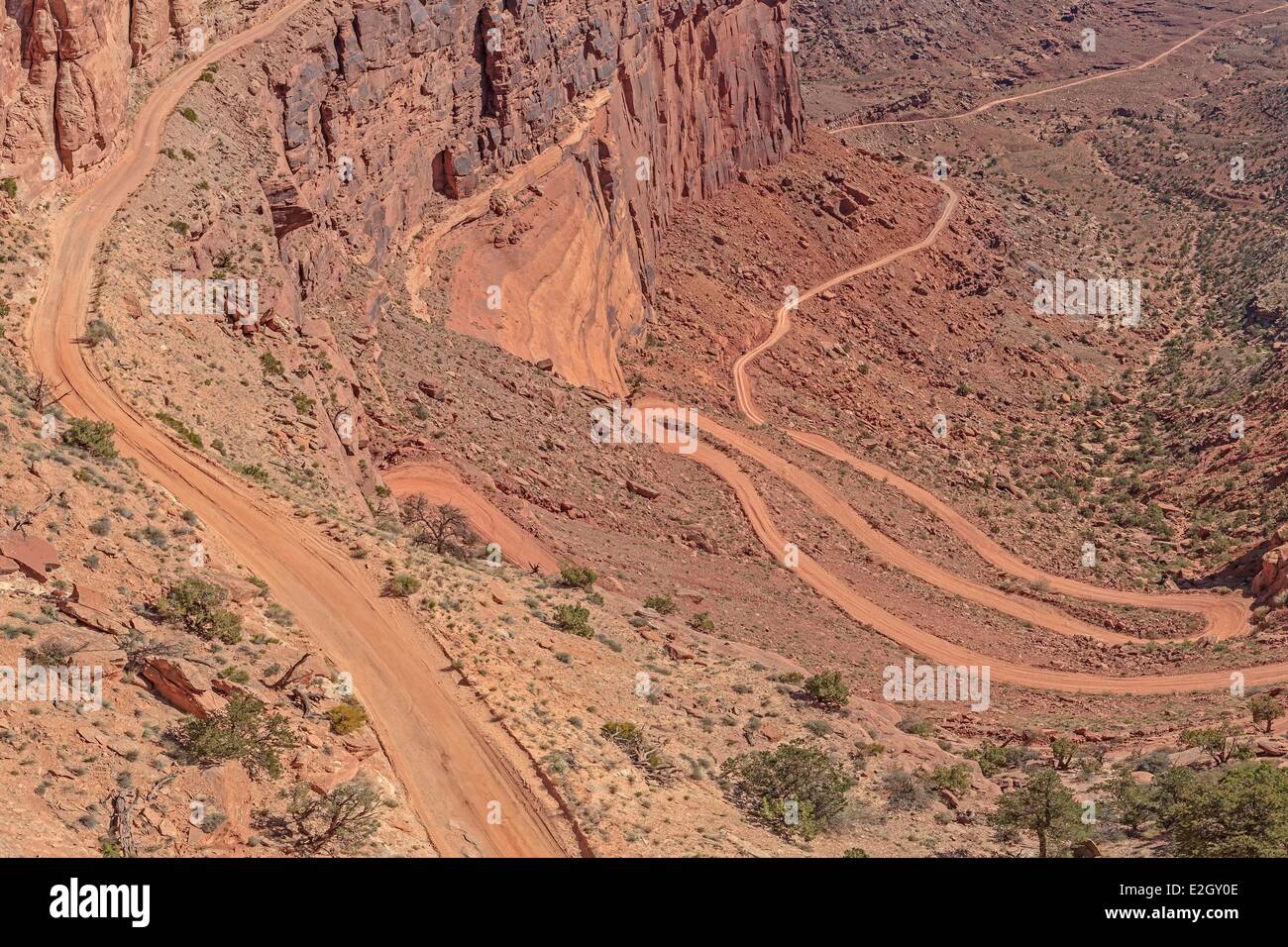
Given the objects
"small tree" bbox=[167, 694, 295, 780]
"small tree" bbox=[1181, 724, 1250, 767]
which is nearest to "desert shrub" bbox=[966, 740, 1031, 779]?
"small tree" bbox=[1181, 724, 1250, 767]

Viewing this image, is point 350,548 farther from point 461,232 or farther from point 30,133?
point 461,232

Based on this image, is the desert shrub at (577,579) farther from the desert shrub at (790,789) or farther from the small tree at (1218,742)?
the small tree at (1218,742)

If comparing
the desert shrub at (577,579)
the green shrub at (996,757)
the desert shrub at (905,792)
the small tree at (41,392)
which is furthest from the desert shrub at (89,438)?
the green shrub at (996,757)

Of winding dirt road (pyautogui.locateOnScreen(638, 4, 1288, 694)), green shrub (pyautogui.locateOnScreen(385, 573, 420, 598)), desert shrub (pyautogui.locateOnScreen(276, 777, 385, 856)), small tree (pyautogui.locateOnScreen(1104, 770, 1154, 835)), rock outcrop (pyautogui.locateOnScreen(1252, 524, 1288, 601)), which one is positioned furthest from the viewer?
rock outcrop (pyautogui.locateOnScreen(1252, 524, 1288, 601))

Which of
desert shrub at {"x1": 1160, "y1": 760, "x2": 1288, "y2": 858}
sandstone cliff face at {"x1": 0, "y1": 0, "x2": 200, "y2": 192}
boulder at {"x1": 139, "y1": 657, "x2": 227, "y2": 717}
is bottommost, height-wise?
desert shrub at {"x1": 1160, "y1": 760, "x2": 1288, "y2": 858}

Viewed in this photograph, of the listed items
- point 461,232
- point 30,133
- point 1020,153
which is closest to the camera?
point 30,133

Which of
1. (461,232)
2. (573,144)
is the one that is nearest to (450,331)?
(461,232)

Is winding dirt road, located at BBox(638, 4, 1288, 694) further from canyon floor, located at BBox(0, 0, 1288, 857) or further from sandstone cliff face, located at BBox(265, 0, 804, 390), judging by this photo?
sandstone cliff face, located at BBox(265, 0, 804, 390)

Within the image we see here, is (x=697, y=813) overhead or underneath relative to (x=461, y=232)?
underneath
